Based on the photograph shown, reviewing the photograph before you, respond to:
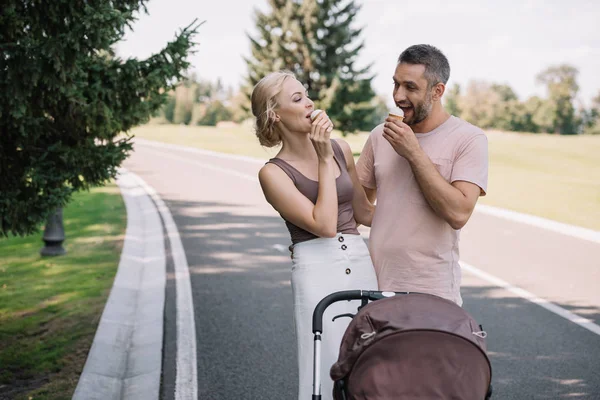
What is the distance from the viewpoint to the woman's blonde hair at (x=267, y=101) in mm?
3170

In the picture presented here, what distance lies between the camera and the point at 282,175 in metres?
3.09

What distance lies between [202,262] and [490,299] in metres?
4.25

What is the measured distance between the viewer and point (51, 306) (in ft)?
23.8

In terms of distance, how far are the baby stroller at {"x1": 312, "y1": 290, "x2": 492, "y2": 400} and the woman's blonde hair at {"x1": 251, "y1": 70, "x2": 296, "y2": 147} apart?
4.06 ft

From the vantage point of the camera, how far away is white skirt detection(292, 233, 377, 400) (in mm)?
3076

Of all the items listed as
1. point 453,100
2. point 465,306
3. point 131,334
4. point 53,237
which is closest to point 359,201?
point 131,334

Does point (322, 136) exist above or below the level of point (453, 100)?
below

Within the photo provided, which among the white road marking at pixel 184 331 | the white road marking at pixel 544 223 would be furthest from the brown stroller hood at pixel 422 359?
the white road marking at pixel 544 223

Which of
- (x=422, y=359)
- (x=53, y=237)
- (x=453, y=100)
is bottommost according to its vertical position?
(x=53, y=237)

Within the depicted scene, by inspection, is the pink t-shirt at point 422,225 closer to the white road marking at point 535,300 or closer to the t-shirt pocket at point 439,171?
the t-shirt pocket at point 439,171

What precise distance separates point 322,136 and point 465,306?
5.13 m

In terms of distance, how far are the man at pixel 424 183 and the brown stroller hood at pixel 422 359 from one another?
2.38 feet

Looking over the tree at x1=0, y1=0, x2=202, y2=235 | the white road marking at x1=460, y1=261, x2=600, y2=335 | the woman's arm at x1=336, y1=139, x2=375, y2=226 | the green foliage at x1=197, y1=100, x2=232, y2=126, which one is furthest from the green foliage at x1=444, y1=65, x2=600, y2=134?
the woman's arm at x1=336, y1=139, x2=375, y2=226

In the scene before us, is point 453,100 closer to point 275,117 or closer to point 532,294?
point 532,294
